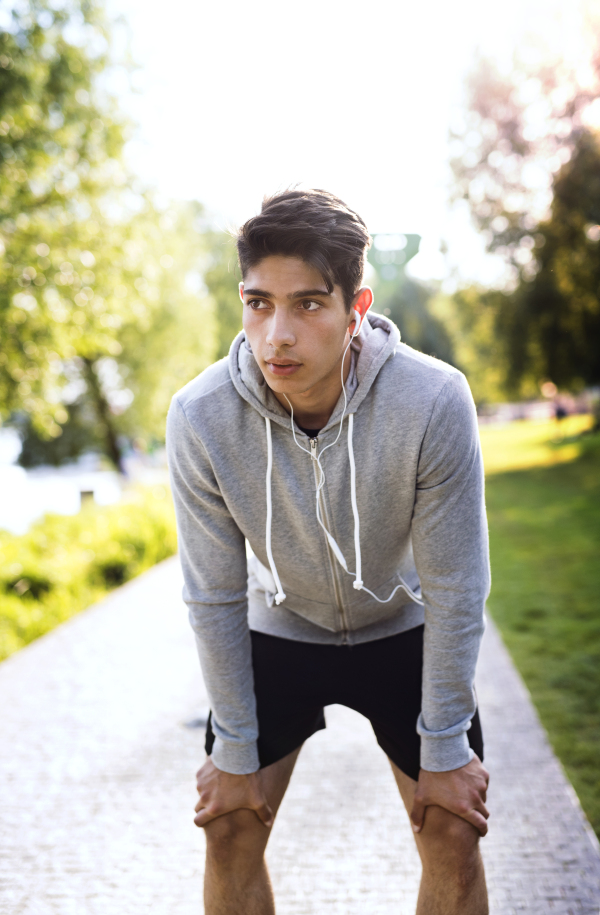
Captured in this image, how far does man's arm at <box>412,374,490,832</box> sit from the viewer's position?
5.86ft

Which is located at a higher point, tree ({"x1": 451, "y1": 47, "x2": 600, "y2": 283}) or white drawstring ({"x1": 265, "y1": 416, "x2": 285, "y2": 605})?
tree ({"x1": 451, "y1": 47, "x2": 600, "y2": 283})

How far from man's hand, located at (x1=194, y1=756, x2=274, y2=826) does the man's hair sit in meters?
1.39

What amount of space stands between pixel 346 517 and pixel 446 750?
689 mm

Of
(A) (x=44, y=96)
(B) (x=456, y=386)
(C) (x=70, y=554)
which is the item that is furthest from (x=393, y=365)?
(A) (x=44, y=96)

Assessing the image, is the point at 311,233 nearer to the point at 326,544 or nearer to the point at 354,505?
the point at 354,505

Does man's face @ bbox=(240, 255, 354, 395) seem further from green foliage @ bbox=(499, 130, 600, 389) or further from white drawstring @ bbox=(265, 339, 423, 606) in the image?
green foliage @ bbox=(499, 130, 600, 389)

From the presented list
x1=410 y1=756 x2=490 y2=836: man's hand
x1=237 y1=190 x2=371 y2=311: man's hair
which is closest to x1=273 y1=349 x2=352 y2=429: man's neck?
x1=237 y1=190 x2=371 y2=311: man's hair

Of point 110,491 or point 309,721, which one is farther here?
point 110,491

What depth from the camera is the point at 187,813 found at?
2920mm

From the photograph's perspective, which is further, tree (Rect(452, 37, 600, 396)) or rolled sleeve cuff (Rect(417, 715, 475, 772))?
tree (Rect(452, 37, 600, 396))

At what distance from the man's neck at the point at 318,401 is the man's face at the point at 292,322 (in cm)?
7

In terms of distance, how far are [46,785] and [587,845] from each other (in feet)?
7.67

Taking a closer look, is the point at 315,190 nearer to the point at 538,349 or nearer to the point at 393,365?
the point at 393,365

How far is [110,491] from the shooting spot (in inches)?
806
